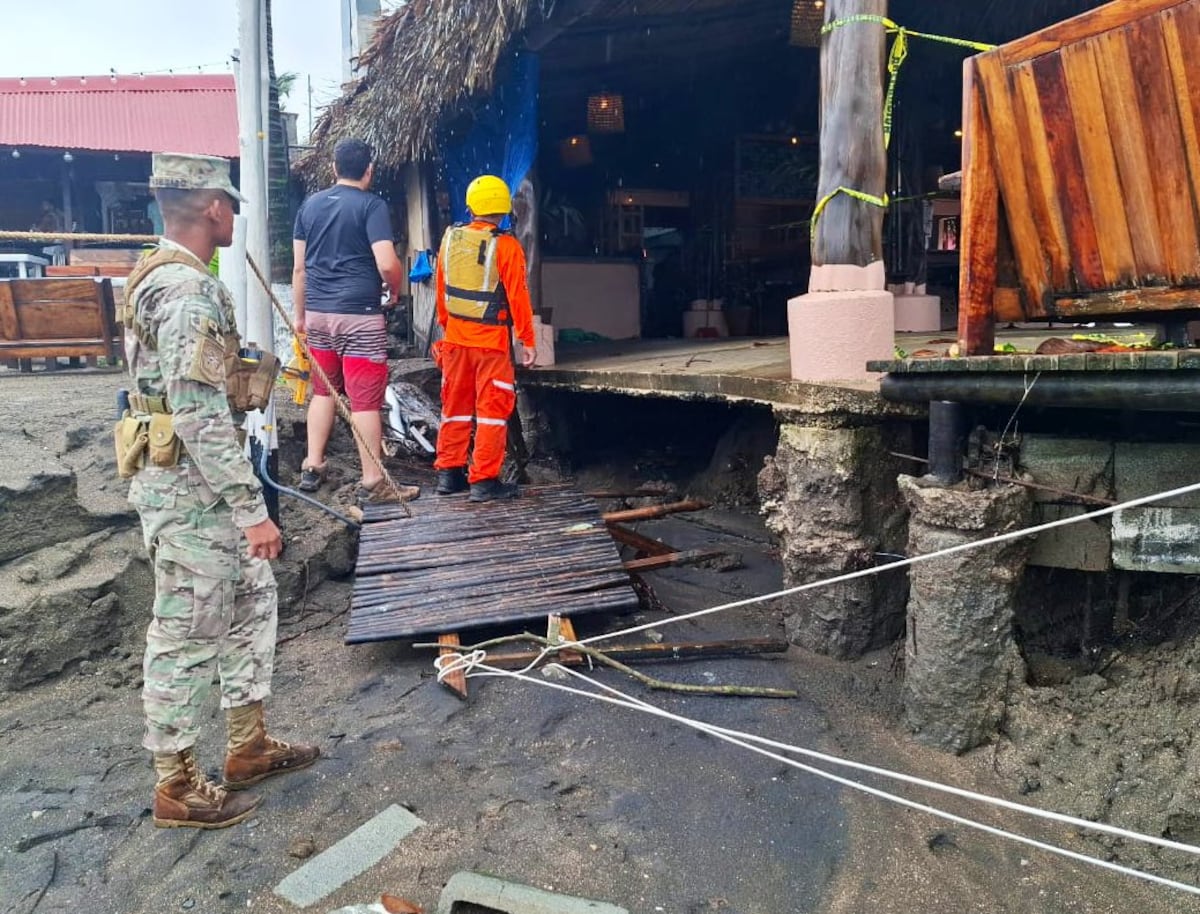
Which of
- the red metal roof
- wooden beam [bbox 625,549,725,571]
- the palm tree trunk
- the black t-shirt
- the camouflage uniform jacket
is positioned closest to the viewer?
the camouflage uniform jacket

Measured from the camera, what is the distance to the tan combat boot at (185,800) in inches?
113

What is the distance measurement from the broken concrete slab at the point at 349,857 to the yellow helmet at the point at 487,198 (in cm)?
352

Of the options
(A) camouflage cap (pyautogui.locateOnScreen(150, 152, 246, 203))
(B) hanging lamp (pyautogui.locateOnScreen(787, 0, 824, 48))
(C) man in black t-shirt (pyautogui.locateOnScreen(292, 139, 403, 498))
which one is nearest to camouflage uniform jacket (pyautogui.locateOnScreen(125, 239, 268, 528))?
(A) camouflage cap (pyautogui.locateOnScreen(150, 152, 246, 203))

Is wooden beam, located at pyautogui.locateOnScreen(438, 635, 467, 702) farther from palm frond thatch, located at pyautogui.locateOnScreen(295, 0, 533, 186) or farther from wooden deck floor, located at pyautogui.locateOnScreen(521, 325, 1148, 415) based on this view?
palm frond thatch, located at pyautogui.locateOnScreen(295, 0, 533, 186)

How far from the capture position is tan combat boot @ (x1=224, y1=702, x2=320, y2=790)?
3.11m

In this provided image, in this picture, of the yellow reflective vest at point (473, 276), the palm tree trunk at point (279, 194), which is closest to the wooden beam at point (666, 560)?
the yellow reflective vest at point (473, 276)

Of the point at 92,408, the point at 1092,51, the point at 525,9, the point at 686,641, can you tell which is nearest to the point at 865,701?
the point at 686,641

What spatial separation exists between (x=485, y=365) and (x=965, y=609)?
3165 mm

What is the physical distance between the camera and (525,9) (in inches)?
217

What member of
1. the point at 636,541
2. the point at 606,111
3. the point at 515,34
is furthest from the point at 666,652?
the point at 606,111

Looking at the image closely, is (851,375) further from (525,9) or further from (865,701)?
(525,9)

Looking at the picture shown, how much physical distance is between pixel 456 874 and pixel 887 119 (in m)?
3.84

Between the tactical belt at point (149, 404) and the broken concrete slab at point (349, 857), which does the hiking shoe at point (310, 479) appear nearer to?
the tactical belt at point (149, 404)

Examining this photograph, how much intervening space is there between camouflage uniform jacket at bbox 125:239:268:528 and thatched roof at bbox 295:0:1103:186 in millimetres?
3643
